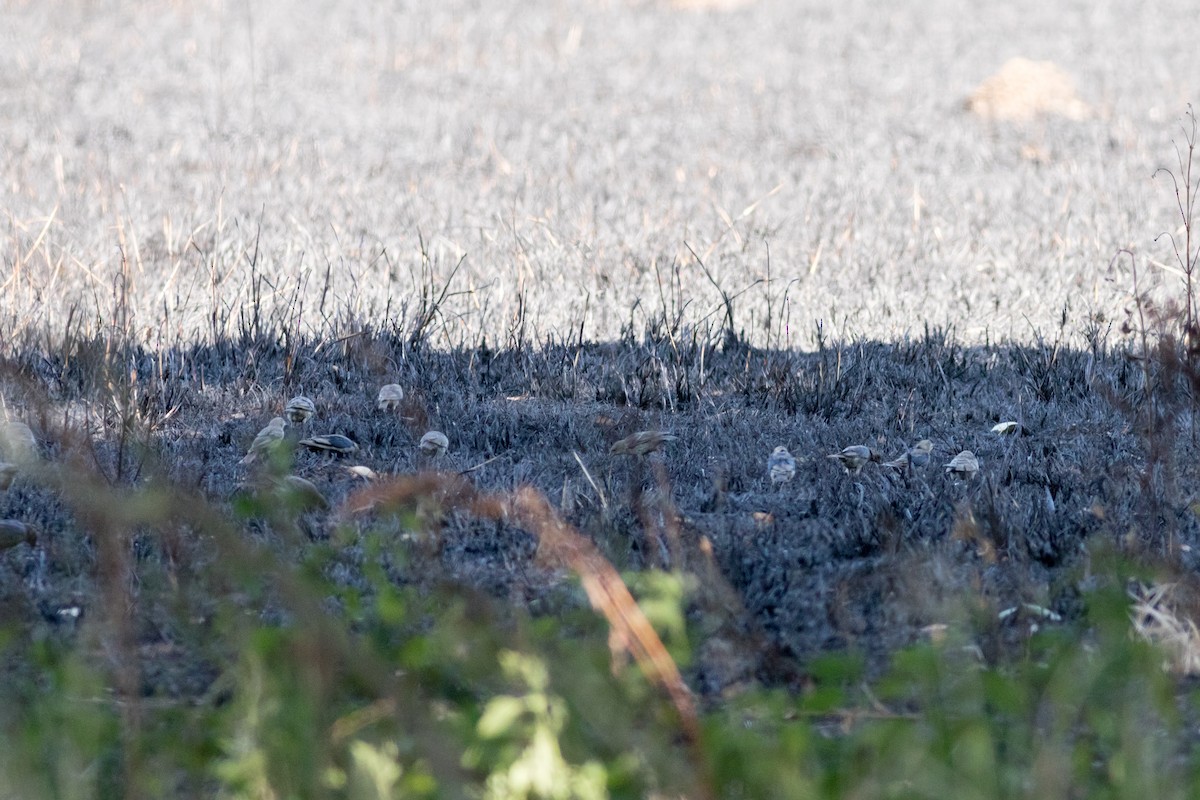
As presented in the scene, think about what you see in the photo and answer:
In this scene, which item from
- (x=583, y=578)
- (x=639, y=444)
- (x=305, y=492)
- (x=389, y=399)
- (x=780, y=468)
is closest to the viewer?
(x=583, y=578)

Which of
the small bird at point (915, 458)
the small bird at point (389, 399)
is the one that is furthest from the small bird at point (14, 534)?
the small bird at point (915, 458)

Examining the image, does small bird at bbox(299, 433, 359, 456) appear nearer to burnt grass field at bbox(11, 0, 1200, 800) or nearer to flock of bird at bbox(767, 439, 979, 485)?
burnt grass field at bbox(11, 0, 1200, 800)

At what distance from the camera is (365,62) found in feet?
41.8

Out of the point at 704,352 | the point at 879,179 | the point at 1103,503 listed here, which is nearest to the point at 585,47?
the point at 879,179

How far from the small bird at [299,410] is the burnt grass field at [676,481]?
0.05 meters

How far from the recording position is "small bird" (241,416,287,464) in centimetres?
395

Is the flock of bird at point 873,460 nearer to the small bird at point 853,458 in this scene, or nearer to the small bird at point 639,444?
the small bird at point 853,458

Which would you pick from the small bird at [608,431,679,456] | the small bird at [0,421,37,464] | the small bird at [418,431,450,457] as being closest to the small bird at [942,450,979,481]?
the small bird at [608,431,679,456]

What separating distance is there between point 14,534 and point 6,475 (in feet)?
1.49

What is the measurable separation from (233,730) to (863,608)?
135cm

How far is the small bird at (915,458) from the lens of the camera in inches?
156

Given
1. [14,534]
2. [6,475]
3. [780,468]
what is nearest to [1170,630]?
[780,468]

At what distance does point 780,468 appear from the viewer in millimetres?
3832

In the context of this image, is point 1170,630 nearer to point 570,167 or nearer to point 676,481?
point 676,481
